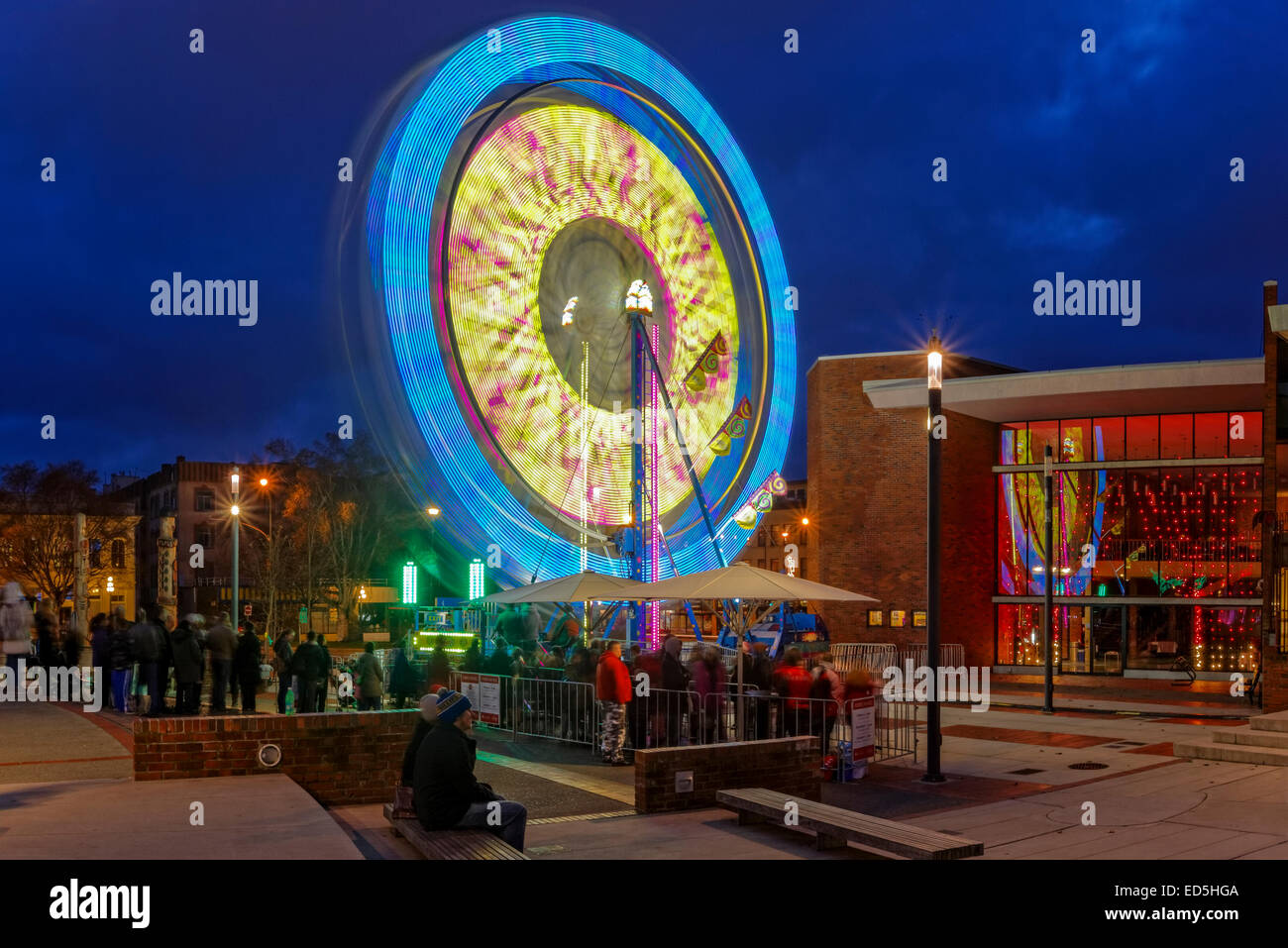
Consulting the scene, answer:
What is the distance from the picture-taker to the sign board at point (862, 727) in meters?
14.0

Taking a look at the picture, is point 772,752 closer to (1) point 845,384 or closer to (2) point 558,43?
(2) point 558,43

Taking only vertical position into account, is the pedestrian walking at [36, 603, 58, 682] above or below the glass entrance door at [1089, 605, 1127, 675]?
above

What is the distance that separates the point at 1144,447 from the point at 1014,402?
411 cm

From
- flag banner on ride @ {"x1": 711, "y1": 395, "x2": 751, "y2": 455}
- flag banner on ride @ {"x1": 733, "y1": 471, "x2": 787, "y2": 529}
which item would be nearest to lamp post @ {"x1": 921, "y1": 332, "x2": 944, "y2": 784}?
flag banner on ride @ {"x1": 733, "y1": 471, "x2": 787, "y2": 529}

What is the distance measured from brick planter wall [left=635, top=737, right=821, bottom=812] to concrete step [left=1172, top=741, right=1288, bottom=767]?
286 inches

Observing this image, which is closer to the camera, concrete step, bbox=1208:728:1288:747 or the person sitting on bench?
the person sitting on bench

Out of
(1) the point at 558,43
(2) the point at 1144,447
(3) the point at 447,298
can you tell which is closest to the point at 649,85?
(1) the point at 558,43

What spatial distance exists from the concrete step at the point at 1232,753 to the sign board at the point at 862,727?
211 inches

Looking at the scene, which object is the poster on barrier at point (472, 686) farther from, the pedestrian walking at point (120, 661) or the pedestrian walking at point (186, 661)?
the pedestrian walking at point (120, 661)

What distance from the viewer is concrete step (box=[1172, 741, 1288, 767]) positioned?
15.7m

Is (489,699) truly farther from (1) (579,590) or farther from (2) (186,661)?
(2) (186,661)

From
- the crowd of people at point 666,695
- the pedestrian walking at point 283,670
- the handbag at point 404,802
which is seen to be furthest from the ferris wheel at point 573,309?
the handbag at point 404,802

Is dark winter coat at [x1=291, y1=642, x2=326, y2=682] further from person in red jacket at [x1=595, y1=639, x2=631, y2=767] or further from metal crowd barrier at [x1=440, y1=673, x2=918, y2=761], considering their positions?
person in red jacket at [x1=595, y1=639, x2=631, y2=767]
